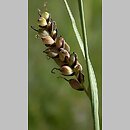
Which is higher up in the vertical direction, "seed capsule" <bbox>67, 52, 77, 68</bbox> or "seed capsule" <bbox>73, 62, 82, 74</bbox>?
"seed capsule" <bbox>67, 52, 77, 68</bbox>

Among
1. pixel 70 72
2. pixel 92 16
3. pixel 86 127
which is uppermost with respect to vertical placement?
pixel 92 16

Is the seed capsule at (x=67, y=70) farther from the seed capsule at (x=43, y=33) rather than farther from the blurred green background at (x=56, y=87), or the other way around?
the blurred green background at (x=56, y=87)

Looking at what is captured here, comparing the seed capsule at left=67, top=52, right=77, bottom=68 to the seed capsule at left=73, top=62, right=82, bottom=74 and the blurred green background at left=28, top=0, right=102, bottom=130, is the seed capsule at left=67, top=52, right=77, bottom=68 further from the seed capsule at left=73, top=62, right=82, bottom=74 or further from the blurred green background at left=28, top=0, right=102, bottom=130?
the blurred green background at left=28, top=0, right=102, bottom=130

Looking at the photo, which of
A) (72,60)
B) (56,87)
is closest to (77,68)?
(72,60)

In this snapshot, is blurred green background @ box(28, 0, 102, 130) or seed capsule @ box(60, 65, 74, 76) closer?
seed capsule @ box(60, 65, 74, 76)

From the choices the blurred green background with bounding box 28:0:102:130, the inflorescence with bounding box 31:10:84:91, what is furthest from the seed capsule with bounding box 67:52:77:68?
the blurred green background with bounding box 28:0:102:130

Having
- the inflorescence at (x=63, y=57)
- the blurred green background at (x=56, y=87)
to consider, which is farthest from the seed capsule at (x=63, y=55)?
the blurred green background at (x=56, y=87)
